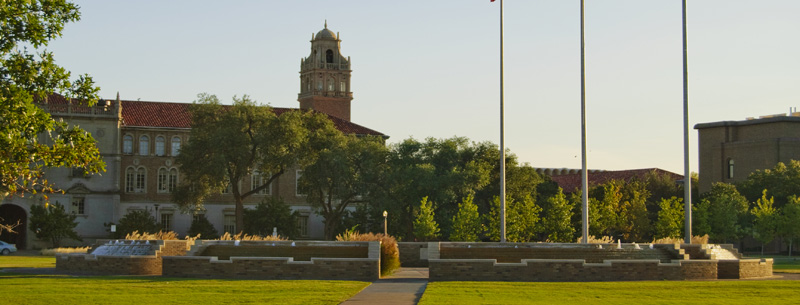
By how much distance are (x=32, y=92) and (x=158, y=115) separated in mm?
72271

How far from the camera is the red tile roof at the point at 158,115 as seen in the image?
9356 centimetres

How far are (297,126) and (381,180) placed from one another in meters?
6.95

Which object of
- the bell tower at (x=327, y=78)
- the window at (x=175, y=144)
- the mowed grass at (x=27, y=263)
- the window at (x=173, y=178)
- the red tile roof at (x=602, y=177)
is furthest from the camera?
the bell tower at (x=327, y=78)

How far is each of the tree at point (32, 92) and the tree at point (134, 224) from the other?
61.7 metres

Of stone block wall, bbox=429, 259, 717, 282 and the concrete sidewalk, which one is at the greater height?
stone block wall, bbox=429, 259, 717, 282

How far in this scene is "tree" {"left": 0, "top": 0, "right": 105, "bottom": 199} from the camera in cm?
2275

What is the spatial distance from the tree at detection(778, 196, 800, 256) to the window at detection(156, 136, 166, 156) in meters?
49.5

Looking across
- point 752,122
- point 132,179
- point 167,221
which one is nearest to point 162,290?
point 167,221

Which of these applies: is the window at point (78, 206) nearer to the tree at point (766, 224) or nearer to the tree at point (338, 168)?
the tree at point (338, 168)

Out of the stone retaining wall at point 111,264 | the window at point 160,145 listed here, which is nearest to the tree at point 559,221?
the stone retaining wall at point 111,264

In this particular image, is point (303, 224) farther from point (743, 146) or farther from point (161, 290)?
point (161, 290)

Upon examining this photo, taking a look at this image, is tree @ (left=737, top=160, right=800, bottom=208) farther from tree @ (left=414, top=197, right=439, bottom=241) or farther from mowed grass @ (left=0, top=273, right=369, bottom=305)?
mowed grass @ (left=0, top=273, right=369, bottom=305)

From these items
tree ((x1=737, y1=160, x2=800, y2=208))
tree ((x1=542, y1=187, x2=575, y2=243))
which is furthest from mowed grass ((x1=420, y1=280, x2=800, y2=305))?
tree ((x1=737, y1=160, x2=800, y2=208))

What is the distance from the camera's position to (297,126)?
7731 cm
